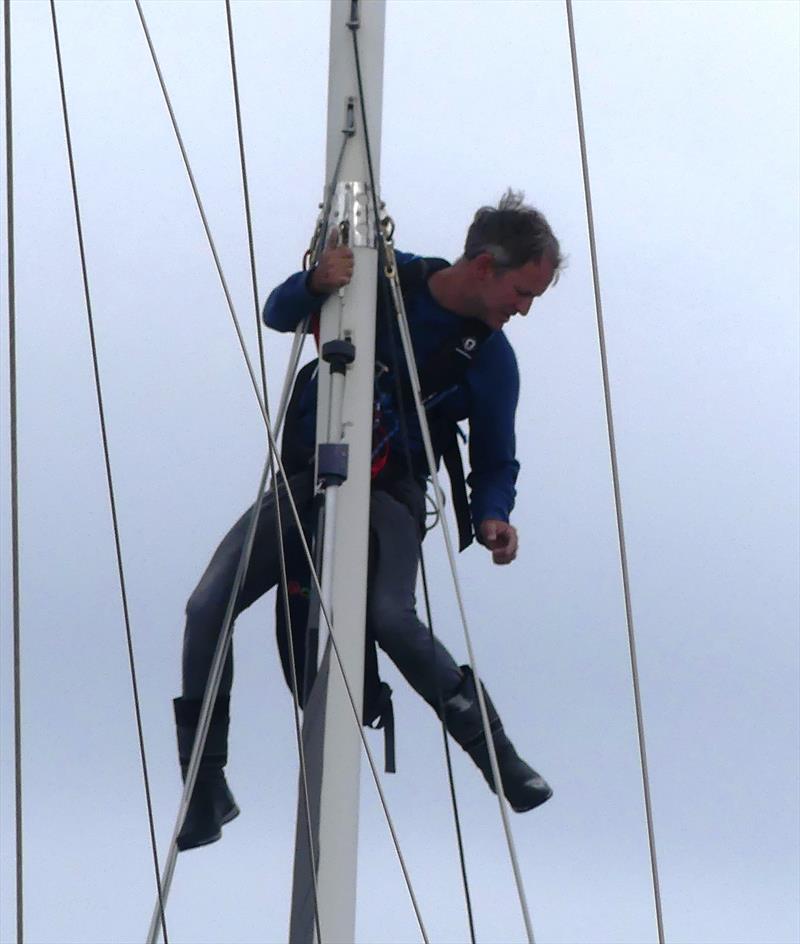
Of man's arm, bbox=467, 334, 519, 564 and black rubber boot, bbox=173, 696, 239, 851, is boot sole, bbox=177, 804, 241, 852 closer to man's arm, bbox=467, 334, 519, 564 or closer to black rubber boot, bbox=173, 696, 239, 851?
black rubber boot, bbox=173, 696, 239, 851

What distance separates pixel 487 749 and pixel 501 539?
2.10 ft

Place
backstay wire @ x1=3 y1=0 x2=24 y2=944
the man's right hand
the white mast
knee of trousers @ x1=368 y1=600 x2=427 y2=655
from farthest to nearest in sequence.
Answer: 1. the man's right hand
2. knee of trousers @ x1=368 y1=600 x2=427 y2=655
3. the white mast
4. backstay wire @ x1=3 y1=0 x2=24 y2=944

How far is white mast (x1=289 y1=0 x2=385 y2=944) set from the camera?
593 centimetres

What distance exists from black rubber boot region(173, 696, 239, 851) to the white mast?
0.96 feet

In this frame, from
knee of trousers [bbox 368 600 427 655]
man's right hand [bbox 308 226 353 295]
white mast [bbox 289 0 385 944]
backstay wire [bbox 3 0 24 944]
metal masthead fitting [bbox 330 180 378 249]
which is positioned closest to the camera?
backstay wire [bbox 3 0 24 944]

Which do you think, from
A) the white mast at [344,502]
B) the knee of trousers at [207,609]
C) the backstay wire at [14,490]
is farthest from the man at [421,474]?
the backstay wire at [14,490]

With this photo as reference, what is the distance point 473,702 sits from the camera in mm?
6188

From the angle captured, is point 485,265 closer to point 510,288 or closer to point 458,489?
point 510,288

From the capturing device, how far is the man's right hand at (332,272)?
20.9ft

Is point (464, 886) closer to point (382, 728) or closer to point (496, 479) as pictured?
point (382, 728)

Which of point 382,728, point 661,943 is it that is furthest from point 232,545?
point 661,943

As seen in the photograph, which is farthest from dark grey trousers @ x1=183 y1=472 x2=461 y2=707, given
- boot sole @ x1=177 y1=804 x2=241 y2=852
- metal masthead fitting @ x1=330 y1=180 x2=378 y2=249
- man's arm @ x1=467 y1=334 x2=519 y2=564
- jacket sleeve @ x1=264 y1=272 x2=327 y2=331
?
metal masthead fitting @ x1=330 y1=180 x2=378 y2=249

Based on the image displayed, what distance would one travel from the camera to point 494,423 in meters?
6.53

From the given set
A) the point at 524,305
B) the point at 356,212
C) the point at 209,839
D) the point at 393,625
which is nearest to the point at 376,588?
the point at 393,625
